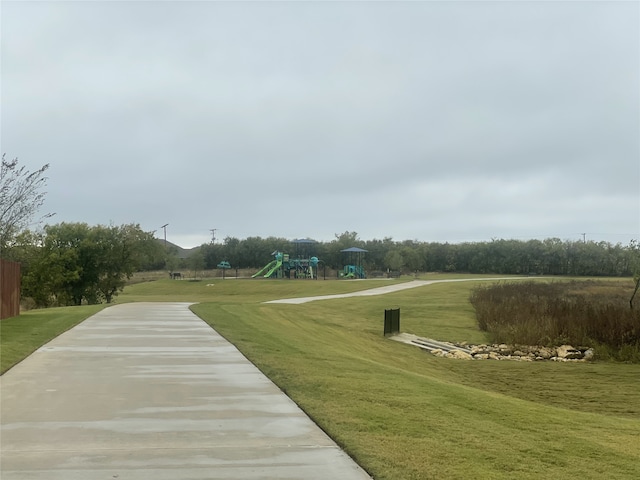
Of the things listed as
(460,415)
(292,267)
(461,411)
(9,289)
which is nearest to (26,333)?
(9,289)

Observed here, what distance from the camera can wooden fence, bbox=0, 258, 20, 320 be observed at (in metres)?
18.8

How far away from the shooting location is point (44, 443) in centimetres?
586

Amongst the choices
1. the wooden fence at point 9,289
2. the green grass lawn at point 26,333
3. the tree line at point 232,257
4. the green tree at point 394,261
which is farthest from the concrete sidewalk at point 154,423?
the green tree at point 394,261

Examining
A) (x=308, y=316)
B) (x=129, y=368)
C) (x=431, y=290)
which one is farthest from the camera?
(x=431, y=290)

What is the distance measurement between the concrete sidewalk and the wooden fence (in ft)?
27.5

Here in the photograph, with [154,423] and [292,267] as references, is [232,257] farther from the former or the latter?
[154,423]

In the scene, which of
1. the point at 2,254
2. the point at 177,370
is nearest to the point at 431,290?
the point at 2,254

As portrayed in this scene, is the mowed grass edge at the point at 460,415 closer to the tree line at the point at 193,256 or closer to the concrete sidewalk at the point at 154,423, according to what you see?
the concrete sidewalk at the point at 154,423

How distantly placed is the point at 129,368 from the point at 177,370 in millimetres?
807

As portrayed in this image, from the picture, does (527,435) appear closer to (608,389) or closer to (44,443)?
(44,443)

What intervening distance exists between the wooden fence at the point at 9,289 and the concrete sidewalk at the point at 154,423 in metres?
8.38

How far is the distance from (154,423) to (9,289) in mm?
15115

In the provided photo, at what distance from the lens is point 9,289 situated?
19.6 m

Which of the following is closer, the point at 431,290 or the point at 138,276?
the point at 431,290
